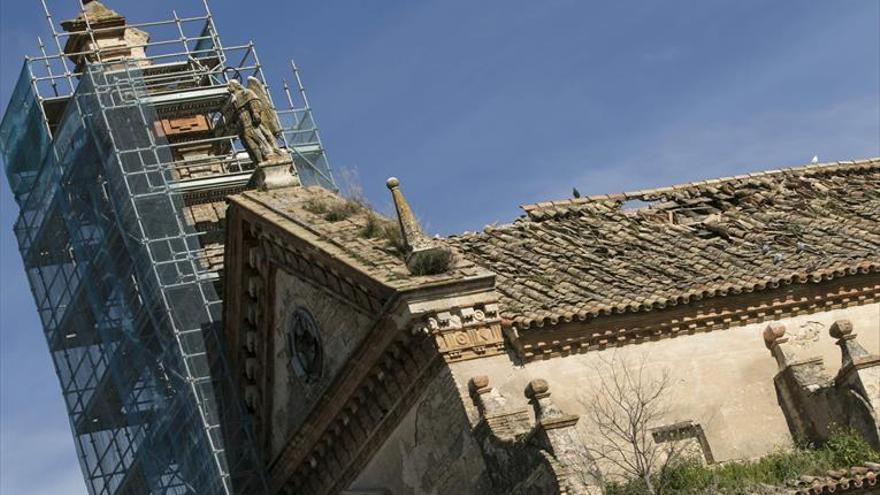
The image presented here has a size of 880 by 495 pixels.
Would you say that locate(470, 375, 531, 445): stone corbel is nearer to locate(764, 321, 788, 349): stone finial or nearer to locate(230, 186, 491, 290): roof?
locate(230, 186, 491, 290): roof

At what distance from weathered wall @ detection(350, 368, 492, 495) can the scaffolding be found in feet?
16.0

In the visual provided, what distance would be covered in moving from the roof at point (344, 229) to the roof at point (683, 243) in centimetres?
151

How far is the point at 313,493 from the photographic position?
118 feet

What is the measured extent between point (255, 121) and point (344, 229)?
483 centimetres

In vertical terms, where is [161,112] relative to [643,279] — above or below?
above

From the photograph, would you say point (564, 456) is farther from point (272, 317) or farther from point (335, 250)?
point (272, 317)

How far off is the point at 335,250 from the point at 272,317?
3695 millimetres

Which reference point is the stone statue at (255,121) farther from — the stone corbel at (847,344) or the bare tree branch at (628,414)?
the stone corbel at (847,344)

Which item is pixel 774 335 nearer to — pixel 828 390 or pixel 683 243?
pixel 828 390

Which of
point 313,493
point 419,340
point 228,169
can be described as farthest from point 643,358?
point 228,169

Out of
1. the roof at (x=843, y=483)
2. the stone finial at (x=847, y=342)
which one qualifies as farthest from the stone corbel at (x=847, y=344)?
the roof at (x=843, y=483)

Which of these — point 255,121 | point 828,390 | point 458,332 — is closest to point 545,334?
point 458,332

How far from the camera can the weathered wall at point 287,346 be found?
33.4 metres

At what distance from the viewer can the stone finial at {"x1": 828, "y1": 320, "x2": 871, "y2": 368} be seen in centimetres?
3080
